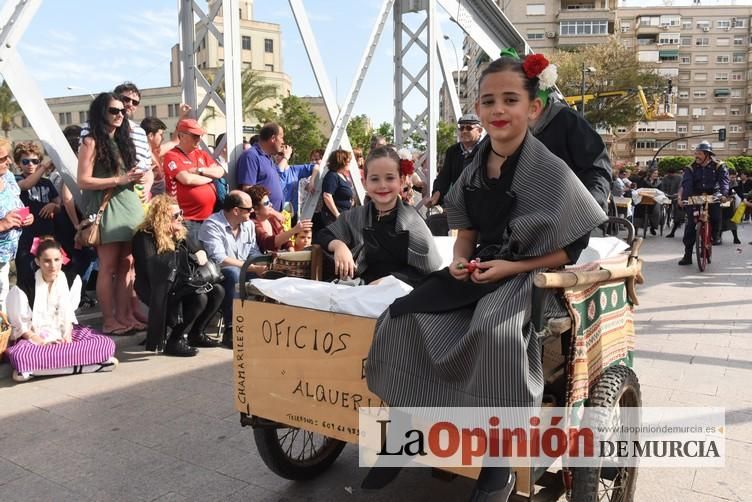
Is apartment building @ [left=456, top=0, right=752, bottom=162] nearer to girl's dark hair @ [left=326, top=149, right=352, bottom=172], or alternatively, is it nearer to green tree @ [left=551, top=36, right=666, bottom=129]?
green tree @ [left=551, top=36, right=666, bottom=129]

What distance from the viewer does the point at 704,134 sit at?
78938mm

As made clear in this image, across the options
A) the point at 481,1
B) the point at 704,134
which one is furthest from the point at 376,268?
the point at 704,134

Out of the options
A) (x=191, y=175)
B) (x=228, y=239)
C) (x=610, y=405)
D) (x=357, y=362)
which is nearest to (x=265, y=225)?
(x=228, y=239)

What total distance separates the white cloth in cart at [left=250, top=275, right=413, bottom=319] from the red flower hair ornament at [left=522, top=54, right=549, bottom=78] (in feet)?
3.09

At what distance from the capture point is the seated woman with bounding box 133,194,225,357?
17.2ft

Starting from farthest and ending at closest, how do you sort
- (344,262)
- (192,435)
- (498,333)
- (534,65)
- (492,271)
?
(192,435), (344,262), (534,65), (492,271), (498,333)

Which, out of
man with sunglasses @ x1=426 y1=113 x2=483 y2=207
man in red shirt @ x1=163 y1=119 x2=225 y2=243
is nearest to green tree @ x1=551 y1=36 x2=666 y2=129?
man with sunglasses @ x1=426 y1=113 x2=483 y2=207

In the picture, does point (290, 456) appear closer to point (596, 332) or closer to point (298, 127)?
point (596, 332)

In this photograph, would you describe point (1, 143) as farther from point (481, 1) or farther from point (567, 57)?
point (567, 57)

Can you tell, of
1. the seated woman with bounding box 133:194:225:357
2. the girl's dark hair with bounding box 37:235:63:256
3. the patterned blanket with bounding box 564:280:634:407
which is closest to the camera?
the patterned blanket with bounding box 564:280:634:407

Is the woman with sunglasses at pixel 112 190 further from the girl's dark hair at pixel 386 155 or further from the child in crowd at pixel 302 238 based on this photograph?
the girl's dark hair at pixel 386 155

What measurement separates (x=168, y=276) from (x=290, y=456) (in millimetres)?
2723

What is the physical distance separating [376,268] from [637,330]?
13.3 feet

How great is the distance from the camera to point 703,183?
34.5 feet
